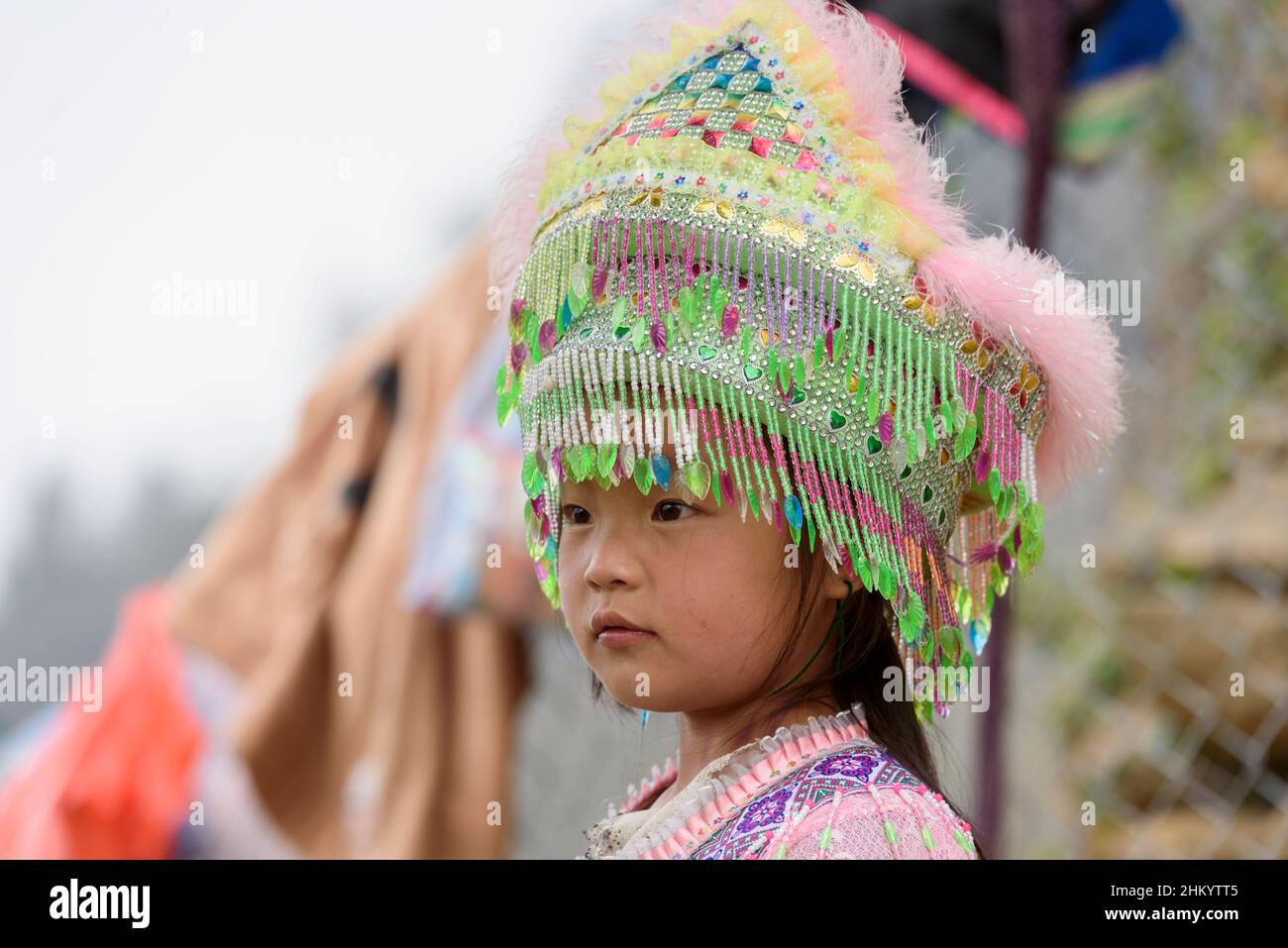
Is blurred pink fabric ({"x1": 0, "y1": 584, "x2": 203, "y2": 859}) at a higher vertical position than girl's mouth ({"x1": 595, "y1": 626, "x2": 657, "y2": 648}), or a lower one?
lower

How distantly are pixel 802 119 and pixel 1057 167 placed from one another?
4.22ft

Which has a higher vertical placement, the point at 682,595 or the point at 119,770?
the point at 682,595

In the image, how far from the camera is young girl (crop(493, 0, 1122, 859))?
0.97 meters

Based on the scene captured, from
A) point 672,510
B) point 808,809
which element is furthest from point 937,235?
point 808,809

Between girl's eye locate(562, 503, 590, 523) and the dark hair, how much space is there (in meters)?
0.14

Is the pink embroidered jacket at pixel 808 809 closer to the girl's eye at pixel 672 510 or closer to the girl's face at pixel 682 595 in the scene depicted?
the girl's face at pixel 682 595

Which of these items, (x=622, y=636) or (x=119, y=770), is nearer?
(x=622, y=636)

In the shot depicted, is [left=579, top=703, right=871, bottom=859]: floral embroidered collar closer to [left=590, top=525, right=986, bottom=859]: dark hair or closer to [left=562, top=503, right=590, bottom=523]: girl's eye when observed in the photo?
[left=590, top=525, right=986, bottom=859]: dark hair

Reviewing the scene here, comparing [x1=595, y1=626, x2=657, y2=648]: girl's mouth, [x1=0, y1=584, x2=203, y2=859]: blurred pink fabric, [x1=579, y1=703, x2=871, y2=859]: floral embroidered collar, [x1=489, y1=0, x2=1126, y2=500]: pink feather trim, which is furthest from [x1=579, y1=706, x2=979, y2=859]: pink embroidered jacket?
[x1=0, y1=584, x2=203, y2=859]: blurred pink fabric

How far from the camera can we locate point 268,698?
246 cm

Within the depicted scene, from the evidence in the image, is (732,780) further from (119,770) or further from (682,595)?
(119,770)

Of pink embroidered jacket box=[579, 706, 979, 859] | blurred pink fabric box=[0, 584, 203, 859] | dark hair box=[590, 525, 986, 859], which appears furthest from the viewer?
blurred pink fabric box=[0, 584, 203, 859]

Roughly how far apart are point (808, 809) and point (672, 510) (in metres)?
0.22

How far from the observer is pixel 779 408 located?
972mm
